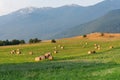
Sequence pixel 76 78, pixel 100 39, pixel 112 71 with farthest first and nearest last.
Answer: pixel 100 39
pixel 112 71
pixel 76 78

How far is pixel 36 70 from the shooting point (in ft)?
138

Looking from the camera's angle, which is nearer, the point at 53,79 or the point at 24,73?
the point at 53,79

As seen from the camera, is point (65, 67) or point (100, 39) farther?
point (100, 39)

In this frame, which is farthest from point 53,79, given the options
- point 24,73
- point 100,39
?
point 100,39

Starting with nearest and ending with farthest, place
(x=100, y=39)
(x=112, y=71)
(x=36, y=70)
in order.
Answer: (x=112, y=71)
(x=36, y=70)
(x=100, y=39)

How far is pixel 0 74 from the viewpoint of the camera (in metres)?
39.1

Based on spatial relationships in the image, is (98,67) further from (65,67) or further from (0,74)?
→ (0,74)

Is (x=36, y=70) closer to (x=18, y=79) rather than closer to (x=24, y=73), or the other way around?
(x=24, y=73)

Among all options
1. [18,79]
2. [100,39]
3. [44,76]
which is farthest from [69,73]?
[100,39]

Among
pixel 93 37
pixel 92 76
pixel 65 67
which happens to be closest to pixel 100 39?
pixel 93 37

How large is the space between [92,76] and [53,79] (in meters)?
3.55

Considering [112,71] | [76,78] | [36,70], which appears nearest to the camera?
[76,78]

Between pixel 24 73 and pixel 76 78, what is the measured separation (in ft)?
20.1

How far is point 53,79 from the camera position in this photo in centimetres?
3609
